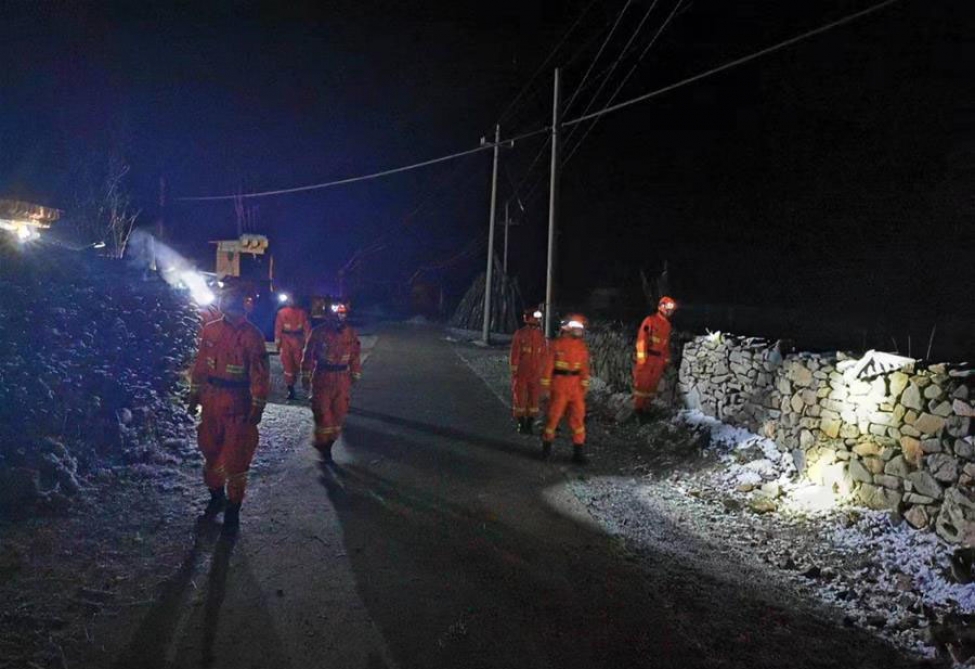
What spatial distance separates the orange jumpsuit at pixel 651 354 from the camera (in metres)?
11.4

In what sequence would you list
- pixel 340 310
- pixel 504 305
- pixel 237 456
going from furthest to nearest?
pixel 504 305 → pixel 340 310 → pixel 237 456

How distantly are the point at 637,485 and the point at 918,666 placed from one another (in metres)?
4.21

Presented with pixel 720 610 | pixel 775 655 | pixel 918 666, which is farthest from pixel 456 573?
pixel 918 666

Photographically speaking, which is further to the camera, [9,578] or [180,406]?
[180,406]

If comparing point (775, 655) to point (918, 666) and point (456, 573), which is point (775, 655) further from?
A: point (456, 573)

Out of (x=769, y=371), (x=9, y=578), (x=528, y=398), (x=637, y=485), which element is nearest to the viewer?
(x=9, y=578)

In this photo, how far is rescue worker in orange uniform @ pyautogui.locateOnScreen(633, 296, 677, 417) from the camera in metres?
11.4

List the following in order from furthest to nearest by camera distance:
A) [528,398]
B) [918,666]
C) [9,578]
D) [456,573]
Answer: [528,398], [456,573], [9,578], [918,666]

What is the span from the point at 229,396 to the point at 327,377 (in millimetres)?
2368

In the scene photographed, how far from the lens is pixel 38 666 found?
144 inches

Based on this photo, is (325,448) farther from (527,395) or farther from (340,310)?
(527,395)

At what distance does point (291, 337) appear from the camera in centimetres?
1259

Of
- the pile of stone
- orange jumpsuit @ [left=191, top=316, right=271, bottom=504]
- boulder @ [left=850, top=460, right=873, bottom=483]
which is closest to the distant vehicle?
the pile of stone


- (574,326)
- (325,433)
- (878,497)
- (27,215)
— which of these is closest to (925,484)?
(878,497)
